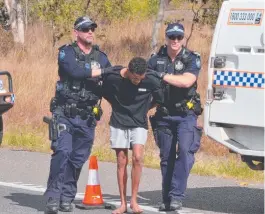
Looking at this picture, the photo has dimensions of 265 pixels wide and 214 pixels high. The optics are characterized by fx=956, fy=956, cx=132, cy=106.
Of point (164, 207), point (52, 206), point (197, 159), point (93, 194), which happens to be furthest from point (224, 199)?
point (197, 159)

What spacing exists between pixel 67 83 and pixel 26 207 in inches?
50.8

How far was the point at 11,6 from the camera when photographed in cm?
3181

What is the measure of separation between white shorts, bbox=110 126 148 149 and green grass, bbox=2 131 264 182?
2.82m

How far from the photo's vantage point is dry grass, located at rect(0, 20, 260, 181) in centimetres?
1486

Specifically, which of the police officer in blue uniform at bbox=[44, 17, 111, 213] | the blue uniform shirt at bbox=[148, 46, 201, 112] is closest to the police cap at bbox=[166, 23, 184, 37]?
the blue uniform shirt at bbox=[148, 46, 201, 112]

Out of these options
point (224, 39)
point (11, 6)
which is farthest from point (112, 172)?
point (11, 6)

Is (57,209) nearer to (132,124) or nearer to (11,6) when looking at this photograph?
(132,124)

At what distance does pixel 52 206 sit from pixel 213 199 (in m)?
1.88

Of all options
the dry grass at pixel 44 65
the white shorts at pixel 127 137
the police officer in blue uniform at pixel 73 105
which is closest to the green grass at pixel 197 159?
the dry grass at pixel 44 65

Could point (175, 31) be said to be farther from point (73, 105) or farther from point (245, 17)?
point (73, 105)

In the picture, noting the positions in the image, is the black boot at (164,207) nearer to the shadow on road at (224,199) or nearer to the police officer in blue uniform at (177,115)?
the police officer in blue uniform at (177,115)

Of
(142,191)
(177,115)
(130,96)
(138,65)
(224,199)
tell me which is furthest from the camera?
(142,191)

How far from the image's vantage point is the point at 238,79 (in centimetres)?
809

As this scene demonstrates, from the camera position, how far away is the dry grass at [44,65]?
14859 millimetres
